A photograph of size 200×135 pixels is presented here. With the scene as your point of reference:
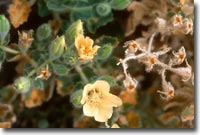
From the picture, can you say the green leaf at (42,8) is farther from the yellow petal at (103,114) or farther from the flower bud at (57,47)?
the yellow petal at (103,114)

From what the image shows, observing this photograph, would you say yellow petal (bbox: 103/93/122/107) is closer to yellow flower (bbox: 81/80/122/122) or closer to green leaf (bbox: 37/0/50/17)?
yellow flower (bbox: 81/80/122/122)

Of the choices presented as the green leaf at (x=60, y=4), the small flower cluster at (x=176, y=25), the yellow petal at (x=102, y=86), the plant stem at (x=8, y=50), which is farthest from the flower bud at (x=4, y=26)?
the small flower cluster at (x=176, y=25)

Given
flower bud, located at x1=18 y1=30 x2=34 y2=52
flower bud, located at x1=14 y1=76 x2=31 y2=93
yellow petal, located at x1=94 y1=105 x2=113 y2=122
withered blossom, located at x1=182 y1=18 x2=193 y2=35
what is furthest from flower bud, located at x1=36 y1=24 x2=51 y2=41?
withered blossom, located at x1=182 y1=18 x2=193 y2=35

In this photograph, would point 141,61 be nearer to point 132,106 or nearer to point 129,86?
point 129,86

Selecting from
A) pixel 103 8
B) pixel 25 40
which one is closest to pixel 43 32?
pixel 25 40

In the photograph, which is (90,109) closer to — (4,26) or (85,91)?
(85,91)

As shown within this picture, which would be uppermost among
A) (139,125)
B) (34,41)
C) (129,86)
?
(34,41)

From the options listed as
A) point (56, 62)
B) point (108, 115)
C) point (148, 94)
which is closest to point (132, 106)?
point (148, 94)
